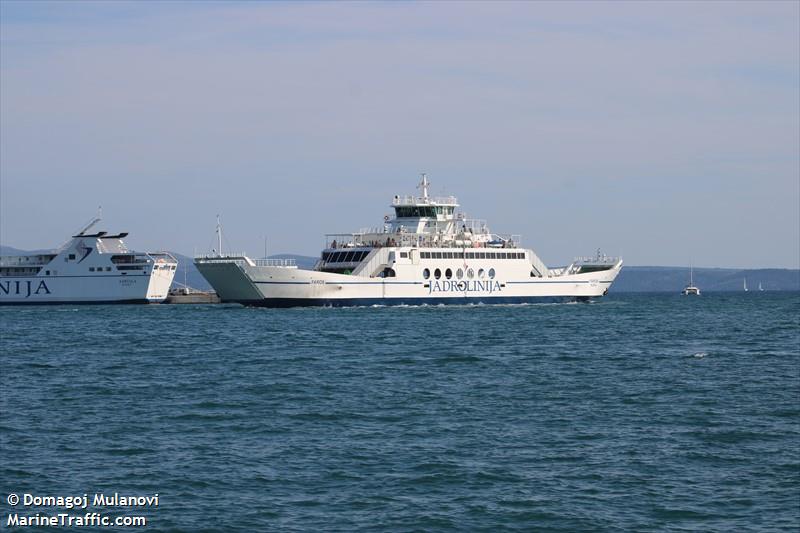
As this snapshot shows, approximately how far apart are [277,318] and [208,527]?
175 feet

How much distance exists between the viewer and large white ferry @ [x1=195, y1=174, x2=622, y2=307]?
8106 centimetres

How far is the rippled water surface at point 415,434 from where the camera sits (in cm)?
1769

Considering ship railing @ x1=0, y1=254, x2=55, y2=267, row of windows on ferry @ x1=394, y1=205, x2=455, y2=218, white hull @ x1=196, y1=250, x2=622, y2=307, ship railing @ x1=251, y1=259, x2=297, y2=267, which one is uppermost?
row of windows on ferry @ x1=394, y1=205, x2=455, y2=218

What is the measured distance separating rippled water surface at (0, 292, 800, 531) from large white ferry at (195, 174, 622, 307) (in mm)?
33303

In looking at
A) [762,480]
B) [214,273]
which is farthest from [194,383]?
[214,273]

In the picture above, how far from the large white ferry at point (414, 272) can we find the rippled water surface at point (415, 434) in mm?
33303

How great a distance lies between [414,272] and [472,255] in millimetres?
6891

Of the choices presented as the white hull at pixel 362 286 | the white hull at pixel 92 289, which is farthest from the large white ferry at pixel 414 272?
the white hull at pixel 92 289

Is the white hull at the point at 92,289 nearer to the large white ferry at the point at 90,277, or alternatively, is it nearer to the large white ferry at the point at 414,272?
the large white ferry at the point at 90,277

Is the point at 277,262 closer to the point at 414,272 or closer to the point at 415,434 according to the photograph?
the point at 414,272

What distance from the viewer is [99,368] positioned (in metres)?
38.5

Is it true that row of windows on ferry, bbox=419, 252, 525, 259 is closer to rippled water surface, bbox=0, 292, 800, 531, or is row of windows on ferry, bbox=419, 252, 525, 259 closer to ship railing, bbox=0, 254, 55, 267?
ship railing, bbox=0, 254, 55, 267

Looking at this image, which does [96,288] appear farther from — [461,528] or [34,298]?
[461,528]

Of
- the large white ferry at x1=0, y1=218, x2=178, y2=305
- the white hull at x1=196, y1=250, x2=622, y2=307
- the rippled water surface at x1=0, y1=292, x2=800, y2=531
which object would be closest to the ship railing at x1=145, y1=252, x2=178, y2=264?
the large white ferry at x1=0, y1=218, x2=178, y2=305
